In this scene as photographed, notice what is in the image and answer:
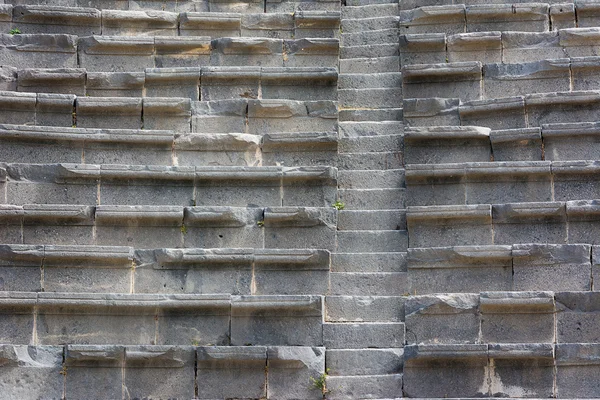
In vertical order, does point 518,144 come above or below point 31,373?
above

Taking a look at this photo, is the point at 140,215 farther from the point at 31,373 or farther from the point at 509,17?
the point at 509,17

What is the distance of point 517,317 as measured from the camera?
30.0 feet

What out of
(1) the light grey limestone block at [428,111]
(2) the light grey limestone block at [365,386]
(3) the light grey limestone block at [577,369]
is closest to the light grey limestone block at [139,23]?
(1) the light grey limestone block at [428,111]

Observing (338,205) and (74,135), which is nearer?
(338,205)

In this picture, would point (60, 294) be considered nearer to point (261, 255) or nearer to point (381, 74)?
point (261, 255)

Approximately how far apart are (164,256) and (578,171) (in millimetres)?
3531

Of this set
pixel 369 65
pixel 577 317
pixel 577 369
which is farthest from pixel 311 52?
pixel 577 369

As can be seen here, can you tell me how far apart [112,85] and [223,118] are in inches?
45.2

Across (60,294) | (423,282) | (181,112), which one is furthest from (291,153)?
(60,294)

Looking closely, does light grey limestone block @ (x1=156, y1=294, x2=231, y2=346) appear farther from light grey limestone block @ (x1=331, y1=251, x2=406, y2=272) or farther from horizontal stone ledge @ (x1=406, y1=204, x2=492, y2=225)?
horizontal stone ledge @ (x1=406, y1=204, x2=492, y2=225)

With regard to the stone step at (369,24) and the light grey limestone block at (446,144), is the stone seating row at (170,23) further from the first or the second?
the light grey limestone block at (446,144)

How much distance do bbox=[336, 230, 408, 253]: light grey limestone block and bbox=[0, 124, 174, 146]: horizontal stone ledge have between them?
1.90 metres

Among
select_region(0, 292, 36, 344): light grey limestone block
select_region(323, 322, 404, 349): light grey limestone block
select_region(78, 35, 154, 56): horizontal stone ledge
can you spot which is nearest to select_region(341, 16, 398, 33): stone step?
select_region(78, 35, 154, 56): horizontal stone ledge

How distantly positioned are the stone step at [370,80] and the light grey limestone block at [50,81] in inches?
97.4
